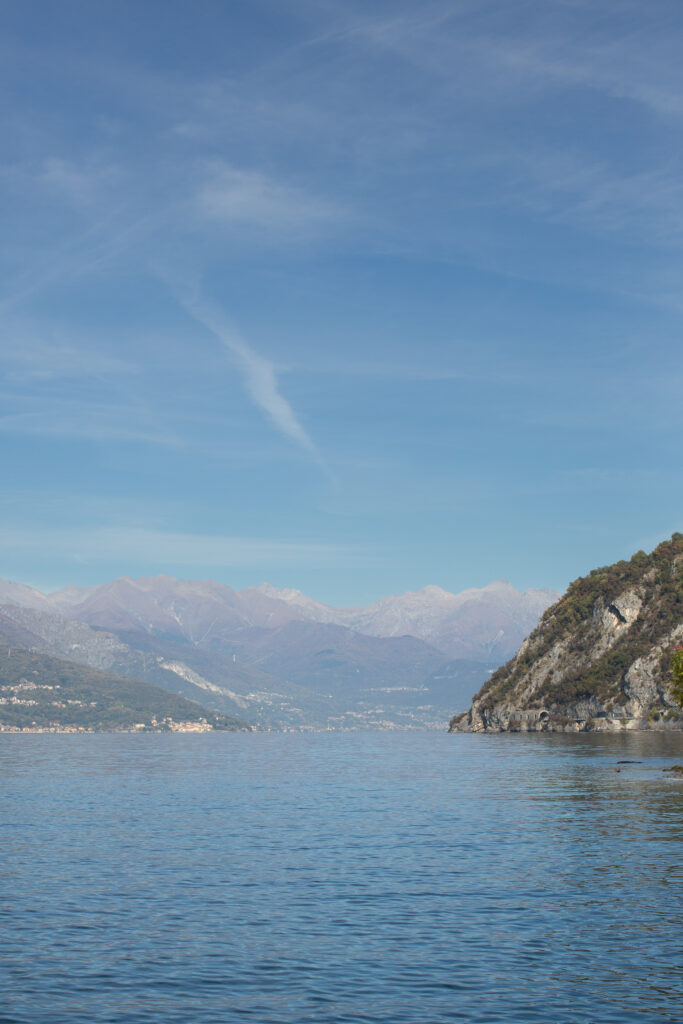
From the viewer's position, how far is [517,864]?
179ft

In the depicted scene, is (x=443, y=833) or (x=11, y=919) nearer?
(x=11, y=919)

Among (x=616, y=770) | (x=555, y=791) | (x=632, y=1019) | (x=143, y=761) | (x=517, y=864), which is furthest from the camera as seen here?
(x=143, y=761)

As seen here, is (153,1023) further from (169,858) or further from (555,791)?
(555,791)

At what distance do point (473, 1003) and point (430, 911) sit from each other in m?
13.5

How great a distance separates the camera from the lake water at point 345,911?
97.6 feet

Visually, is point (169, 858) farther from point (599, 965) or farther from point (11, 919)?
point (599, 965)

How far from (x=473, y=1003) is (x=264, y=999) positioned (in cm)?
678

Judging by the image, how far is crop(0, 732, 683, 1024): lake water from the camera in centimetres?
2975

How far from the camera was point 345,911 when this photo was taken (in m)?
42.9

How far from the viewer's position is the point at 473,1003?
29.2 meters

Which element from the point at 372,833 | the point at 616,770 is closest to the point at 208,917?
the point at 372,833

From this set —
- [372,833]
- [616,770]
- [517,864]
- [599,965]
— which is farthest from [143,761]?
[599,965]

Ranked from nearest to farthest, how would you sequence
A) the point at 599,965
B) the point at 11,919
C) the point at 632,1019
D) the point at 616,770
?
the point at 632,1019 → the point at 599,965 → the point at 11,919 → the point at 616,770

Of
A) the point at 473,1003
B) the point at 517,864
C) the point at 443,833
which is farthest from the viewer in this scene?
the point at 443,833
